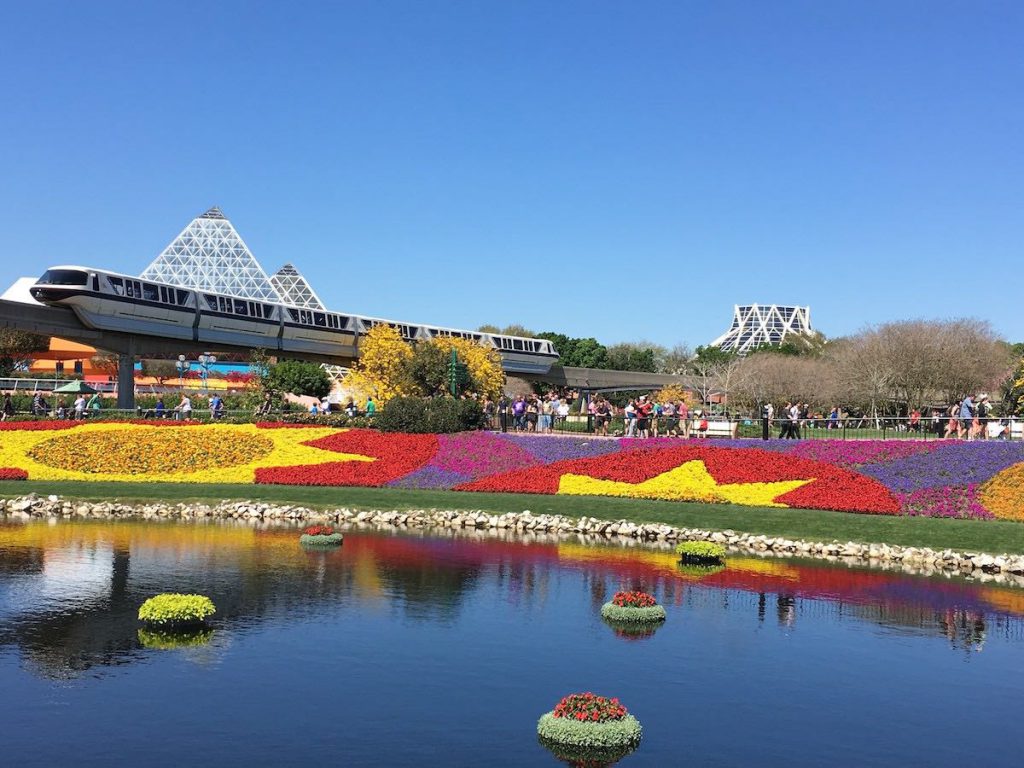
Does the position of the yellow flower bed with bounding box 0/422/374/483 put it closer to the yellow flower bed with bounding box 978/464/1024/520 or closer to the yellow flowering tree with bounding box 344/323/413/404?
the yellow flower bed with bounding box 978/464/1024/520

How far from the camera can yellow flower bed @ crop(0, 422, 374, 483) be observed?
124ft

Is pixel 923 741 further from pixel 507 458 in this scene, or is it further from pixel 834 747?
pixel 507 458

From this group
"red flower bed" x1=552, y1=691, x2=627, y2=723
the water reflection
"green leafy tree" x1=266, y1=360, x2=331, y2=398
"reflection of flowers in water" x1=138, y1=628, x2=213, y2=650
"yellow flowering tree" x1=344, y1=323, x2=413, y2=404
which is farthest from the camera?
"green leafy tree" x1=266, y1=360, x2=331, y2=398

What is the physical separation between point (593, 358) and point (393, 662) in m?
130

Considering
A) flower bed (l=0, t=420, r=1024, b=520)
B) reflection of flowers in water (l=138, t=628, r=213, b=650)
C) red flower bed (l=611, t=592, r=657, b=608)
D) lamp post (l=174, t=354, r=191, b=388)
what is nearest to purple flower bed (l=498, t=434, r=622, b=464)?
flower bed (l=0, t=420, r=1024, b=520)

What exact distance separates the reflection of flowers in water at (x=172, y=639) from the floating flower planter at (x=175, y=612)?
191 millimetres

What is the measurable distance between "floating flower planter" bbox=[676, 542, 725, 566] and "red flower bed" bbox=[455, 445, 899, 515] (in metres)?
7.70

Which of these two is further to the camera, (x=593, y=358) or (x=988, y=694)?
(x=593, y=358)

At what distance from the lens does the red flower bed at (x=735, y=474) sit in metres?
30.7

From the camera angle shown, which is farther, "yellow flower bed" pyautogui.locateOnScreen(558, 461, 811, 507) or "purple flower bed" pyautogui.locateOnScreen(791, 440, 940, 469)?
"purple flower bed" pyautogui.locateOnScreen(791, 440, 940, 469)

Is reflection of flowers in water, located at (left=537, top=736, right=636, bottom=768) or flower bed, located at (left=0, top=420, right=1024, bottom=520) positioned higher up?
flower bed, located at (left=0, top=420, right=1024, bottom=520)

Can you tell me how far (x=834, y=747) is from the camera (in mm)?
12438

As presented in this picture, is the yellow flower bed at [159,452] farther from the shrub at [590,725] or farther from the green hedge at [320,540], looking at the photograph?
the shrub at [590,725]

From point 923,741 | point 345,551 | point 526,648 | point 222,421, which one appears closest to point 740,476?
point 345,551
